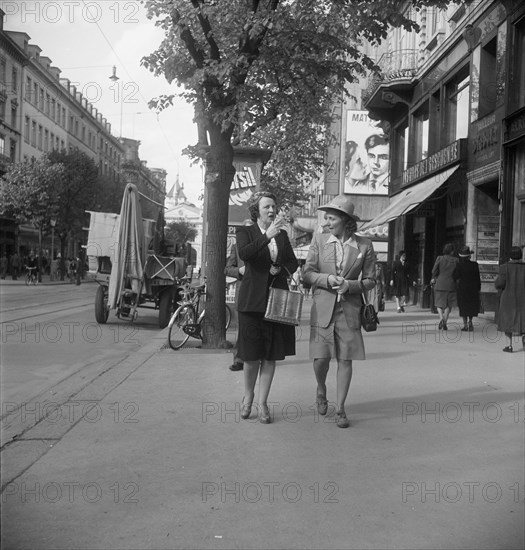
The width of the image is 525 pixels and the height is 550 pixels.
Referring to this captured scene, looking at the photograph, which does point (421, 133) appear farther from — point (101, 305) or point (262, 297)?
point (262, 297)

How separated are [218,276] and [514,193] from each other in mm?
7478

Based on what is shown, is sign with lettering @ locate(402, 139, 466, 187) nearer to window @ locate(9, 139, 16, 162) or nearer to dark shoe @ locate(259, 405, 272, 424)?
dark shoe @ locate(259, 405, 272, 424)

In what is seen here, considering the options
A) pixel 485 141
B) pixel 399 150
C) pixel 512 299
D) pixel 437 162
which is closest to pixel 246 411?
pixel 512 299

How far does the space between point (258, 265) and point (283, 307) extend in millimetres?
425

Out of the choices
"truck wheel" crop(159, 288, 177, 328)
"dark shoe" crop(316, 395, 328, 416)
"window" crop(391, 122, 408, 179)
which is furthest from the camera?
"window" crop(391, 122, 408, 179)

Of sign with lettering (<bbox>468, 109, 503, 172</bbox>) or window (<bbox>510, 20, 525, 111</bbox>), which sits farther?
sign with lettering (<bbox>468, 109, 503, 172</bbox>)

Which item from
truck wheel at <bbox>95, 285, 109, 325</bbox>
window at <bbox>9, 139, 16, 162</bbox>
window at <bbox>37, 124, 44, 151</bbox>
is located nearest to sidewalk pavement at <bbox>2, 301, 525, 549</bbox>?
truck wheel at <bbox>95, 285, 109, 325</bbox>

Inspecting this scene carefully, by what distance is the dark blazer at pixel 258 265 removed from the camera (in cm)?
556

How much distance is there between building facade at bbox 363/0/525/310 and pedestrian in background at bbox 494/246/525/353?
165 inches

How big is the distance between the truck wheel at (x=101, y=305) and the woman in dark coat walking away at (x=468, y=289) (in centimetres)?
725

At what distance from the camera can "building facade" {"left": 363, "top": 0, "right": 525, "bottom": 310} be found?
49.0ft

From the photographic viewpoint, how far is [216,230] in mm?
10523

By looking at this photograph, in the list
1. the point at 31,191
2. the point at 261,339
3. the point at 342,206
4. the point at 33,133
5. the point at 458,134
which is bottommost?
the point at 261,339

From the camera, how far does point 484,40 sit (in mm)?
16531
